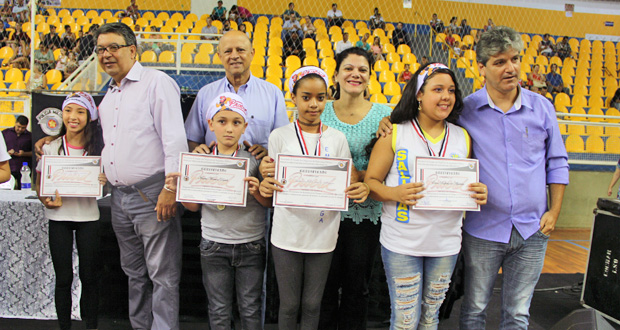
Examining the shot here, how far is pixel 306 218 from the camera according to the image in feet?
6.07

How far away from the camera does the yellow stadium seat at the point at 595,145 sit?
6.62 meters

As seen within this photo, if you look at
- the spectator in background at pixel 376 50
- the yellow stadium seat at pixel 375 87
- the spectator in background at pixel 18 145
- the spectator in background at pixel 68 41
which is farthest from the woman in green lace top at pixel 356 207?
the spectator in background at pixel 68 41

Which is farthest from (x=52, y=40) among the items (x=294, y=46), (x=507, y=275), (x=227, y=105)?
(x=507, y=275)

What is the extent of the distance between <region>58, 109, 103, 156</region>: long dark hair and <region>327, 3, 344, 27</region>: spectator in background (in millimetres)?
9303

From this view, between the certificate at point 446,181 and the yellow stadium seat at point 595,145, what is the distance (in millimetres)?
6145

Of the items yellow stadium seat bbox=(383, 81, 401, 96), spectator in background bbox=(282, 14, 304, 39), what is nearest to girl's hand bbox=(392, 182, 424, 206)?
yellow stadium seat bbox=(383, 81, 401, 96)

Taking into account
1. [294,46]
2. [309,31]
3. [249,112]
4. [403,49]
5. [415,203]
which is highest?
[309,31]

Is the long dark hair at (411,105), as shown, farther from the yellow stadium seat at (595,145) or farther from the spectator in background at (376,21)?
the spectator in background at (376,21)

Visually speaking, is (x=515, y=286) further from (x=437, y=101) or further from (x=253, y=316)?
(x=253, y=316)

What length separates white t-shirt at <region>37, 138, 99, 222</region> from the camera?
2221mm

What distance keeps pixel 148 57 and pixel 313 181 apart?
5.69 m

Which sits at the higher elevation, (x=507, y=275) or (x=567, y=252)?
(x=507, y=275)

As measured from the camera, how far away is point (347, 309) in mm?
2186

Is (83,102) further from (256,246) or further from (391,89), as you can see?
(391,89)
